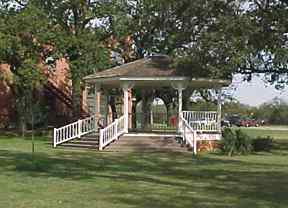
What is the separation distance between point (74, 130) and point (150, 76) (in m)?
5.58

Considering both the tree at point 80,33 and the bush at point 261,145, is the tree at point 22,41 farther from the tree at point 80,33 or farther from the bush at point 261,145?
the bush at point 261,145

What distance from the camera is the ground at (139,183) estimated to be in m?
13.6

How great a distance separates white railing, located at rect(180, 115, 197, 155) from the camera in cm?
3294

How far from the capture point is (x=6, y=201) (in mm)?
13594

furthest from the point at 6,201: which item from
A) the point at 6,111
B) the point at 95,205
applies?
the point at 6,111

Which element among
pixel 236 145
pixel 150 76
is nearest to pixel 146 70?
pixel 150 76

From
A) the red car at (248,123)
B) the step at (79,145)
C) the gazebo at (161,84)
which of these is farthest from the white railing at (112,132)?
the red car at (248,123)

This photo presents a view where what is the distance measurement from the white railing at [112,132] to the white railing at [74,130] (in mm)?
2833

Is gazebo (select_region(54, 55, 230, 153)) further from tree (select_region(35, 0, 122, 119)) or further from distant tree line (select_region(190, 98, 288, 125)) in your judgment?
distant tree line (select_region(190, 98, 288, 125))

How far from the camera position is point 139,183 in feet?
57.1

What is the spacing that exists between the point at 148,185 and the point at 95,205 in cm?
401

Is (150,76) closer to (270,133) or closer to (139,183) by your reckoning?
(139,183)

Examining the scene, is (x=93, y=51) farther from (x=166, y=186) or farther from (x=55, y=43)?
(x=166, y=186)

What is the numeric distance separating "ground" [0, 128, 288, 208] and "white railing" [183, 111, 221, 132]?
8661 mm
